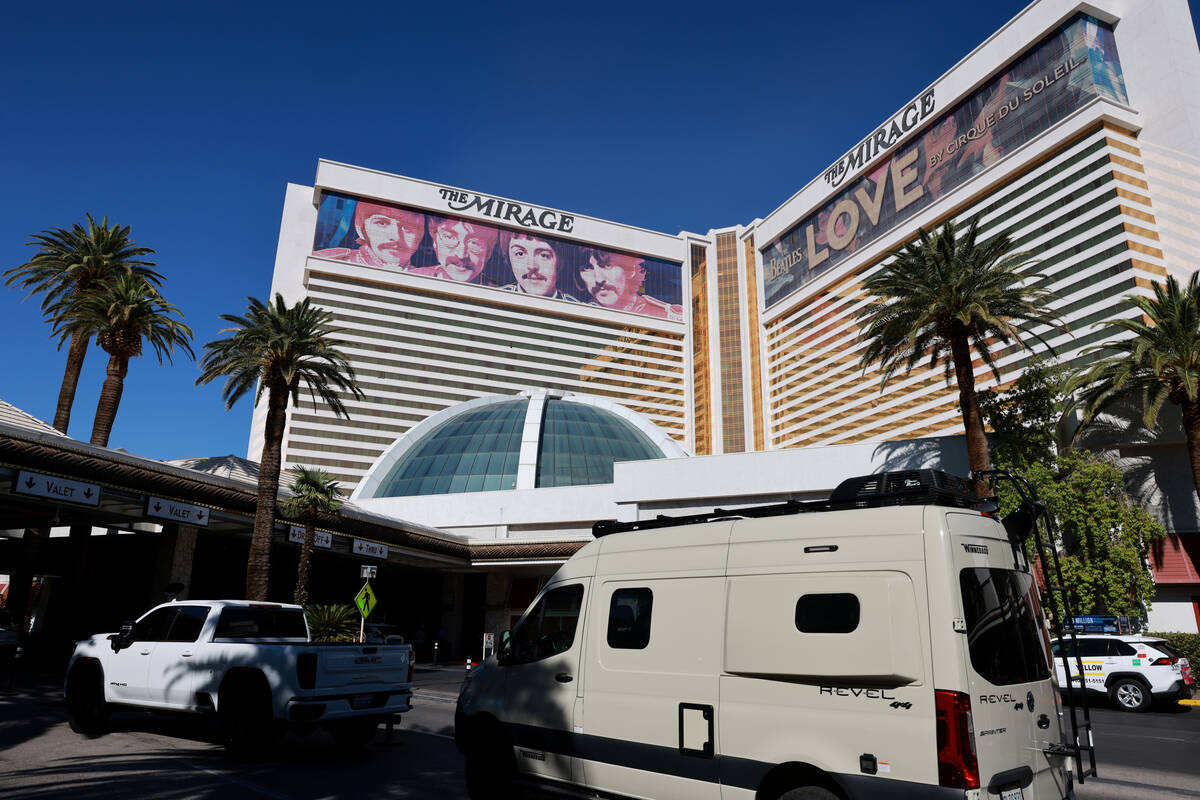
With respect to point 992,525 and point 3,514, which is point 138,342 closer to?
point 3,514

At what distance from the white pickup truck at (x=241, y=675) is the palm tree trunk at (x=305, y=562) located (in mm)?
15210

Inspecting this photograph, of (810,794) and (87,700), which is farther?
(87,700)

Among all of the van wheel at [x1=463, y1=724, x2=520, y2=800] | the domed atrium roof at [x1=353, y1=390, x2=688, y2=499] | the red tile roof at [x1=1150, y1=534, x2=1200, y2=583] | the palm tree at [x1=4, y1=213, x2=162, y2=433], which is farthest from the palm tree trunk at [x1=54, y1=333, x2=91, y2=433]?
the red tile roof at [x1=1150, y1=534, x2=1200, y2=583]

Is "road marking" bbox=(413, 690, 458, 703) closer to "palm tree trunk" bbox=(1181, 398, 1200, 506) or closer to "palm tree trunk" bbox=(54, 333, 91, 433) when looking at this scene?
"palm tree trunk" bbox=(54, 333, 91, 433)

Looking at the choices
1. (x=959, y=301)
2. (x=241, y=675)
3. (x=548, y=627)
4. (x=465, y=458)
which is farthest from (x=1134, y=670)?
(x=465, y=458)

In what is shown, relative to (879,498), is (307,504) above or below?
above

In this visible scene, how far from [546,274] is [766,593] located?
115718 mm

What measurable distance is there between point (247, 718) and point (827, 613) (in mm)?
7447

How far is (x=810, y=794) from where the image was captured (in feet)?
17.4

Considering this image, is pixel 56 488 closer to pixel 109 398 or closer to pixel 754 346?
pixel 109 398

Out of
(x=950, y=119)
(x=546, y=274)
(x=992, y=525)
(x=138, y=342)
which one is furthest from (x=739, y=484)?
(x=546, y=274)

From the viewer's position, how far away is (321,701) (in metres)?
9.10

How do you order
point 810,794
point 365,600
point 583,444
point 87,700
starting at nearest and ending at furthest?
point 810,794, point 87,700, point 365,600, point 583,444

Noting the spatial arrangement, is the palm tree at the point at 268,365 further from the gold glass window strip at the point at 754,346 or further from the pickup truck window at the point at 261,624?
the gold glass window strip at the point at 754,346
